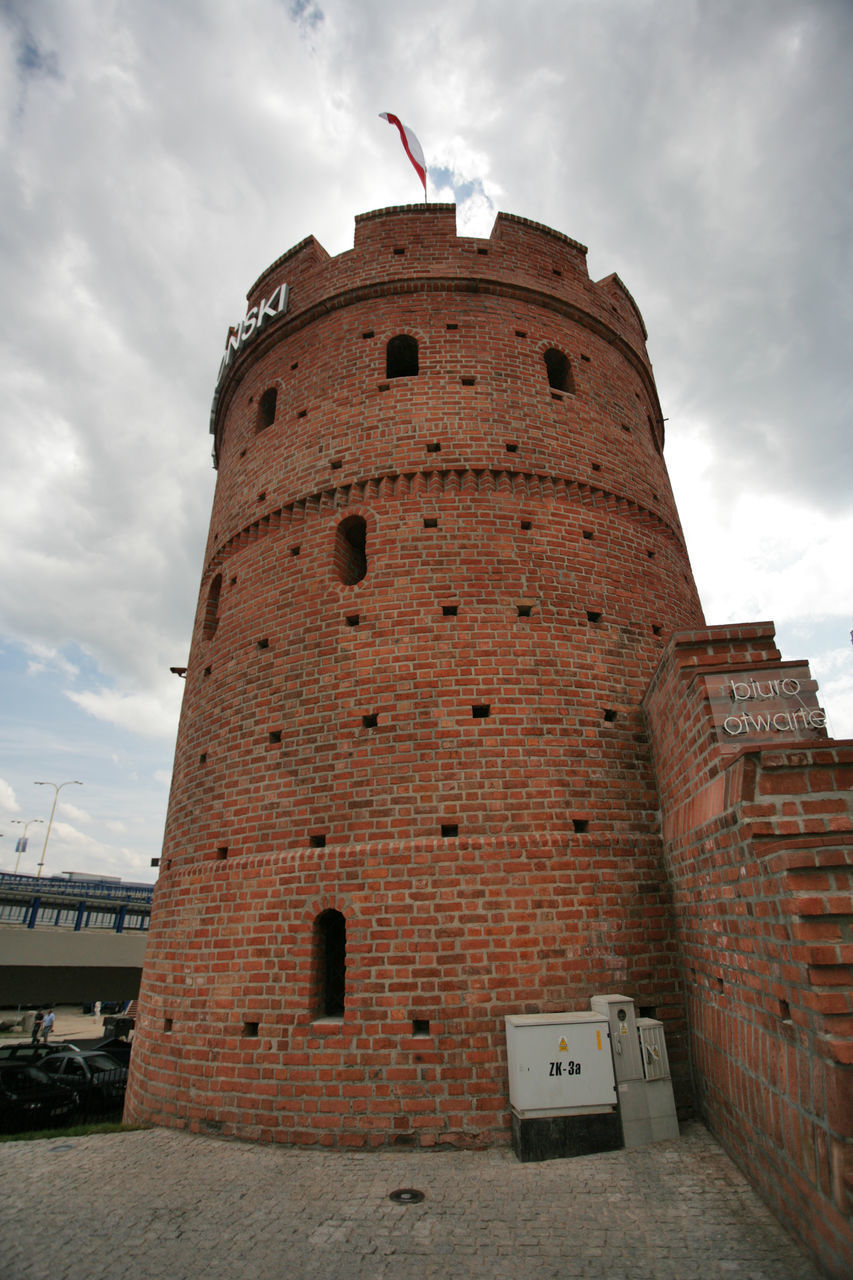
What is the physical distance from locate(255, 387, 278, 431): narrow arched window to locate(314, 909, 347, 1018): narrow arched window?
25.0 feet

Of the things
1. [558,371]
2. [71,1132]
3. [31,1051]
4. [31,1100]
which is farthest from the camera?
[31,1051]

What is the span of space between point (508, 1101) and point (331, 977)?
208cm

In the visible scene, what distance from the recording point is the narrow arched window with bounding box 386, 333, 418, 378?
953cm

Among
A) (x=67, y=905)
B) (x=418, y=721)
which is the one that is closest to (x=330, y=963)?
(x=418, y=721)

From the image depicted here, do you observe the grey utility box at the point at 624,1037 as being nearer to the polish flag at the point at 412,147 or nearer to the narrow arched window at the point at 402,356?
the narrow arched window at the point at 402,356

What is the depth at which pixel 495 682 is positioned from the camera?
686cm

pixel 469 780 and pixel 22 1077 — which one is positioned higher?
pixel 469 780

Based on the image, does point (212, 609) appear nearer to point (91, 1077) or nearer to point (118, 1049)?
point (91, 1077)

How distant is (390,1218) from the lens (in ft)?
13.7

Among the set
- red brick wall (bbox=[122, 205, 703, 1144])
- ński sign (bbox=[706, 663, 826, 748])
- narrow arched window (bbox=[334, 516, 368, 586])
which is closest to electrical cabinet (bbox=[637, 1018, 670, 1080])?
red brick wall (bbox=[122, 205, 703, 1144])

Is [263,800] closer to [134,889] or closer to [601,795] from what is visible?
[601,795]

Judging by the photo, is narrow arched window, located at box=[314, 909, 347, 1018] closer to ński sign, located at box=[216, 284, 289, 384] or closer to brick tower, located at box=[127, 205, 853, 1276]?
brick tower, located at box=[127, 205, 853, 1276]

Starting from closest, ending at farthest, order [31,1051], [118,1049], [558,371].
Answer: [558,371], [31,1051], [118,1049]

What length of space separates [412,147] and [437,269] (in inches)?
178
